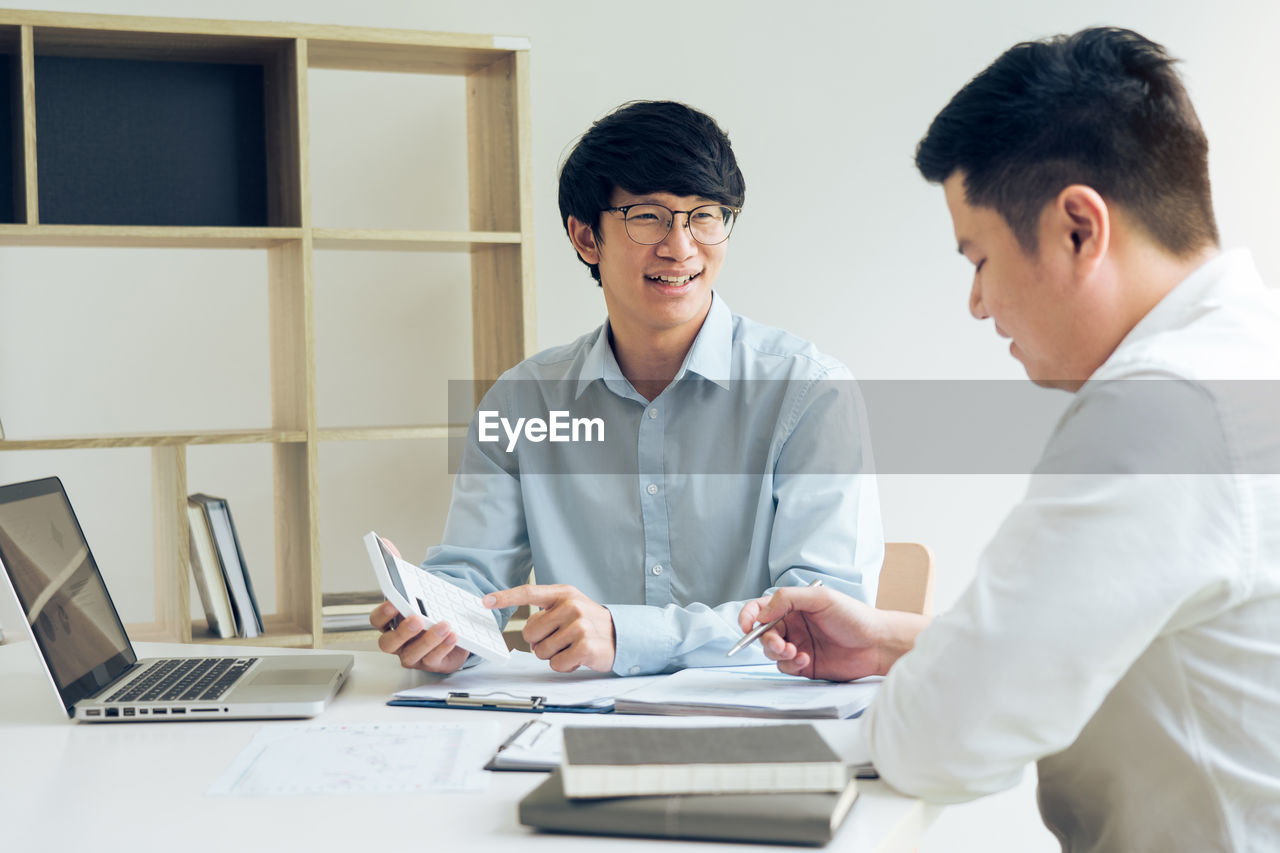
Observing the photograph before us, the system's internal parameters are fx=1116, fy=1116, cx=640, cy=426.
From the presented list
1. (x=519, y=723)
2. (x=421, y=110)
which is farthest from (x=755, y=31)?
(x=519, y=723)

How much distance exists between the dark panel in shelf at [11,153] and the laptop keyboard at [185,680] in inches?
49.9

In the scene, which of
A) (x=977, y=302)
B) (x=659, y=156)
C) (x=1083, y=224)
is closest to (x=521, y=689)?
(x=977, y=302)

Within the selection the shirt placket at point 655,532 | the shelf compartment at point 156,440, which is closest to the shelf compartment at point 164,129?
the shelf compartment at point 156,440

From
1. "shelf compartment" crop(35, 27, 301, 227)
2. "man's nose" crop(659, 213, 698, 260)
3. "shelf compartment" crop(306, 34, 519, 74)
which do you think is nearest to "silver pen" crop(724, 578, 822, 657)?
"man's nose" crop(659, 213, 698, 260)

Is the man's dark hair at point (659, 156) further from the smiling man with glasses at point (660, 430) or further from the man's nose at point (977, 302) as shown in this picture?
the man's nose at point (977, 302)

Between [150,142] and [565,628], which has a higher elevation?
[150,142]

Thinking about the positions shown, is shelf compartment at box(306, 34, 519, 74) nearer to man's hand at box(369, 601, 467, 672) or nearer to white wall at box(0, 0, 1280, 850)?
white wall at box(0, 0, 1280, 850)

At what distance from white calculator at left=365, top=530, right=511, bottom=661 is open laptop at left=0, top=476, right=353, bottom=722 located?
13 centimetres

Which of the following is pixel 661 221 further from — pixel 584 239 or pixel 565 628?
pixel 565 628

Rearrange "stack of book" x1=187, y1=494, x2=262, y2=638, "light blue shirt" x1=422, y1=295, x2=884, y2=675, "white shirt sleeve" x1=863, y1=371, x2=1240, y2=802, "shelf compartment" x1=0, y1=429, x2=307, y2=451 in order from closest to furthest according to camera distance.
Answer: "white shirt sleeve" x1=863, y1=371, x2=1240, y2=802
"light blue shirt" x1=422, y1=295, x2=884, y2=675
"shelf compartment" x1=0, y1=429, x2=307, y2=451
"stack of book" x1=187, y1=494, x2=262, y2=638

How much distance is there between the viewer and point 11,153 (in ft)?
7.38

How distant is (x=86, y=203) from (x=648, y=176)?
1.26 m

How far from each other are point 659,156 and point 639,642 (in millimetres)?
789

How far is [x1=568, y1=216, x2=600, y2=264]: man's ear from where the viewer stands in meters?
1.88
